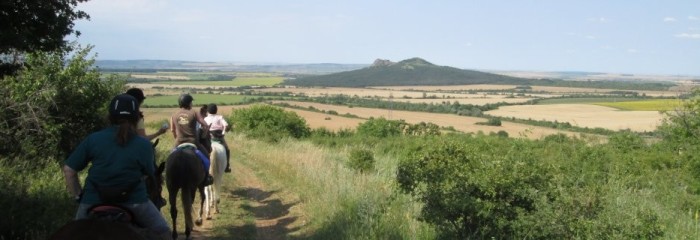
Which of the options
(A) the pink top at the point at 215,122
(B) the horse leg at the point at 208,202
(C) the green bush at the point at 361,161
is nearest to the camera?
(B) the horse leg at the point at 208,202

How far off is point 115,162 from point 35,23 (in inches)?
122

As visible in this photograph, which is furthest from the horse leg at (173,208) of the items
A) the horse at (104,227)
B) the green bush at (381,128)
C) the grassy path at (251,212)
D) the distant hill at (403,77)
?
the distant hill at (403,77)

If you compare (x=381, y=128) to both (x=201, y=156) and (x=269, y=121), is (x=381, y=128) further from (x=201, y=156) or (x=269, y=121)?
(x=201, y=156)

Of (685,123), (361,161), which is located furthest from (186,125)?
(685,123)

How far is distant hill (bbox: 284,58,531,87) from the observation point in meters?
152

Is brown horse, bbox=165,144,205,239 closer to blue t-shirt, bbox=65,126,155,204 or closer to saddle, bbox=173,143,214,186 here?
saddle, bbox=173,143,214,186

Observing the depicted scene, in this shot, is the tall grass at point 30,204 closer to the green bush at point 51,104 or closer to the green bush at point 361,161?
the green bush at point 51,104

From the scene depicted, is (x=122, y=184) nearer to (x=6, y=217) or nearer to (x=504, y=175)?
(x=6, y=217)

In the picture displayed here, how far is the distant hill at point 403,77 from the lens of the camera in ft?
500

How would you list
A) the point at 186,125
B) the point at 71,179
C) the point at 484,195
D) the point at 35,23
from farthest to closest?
the point at 186,125 < the point at 484,195 < the point at 35,23 < the point at 71,179

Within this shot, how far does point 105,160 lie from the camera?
436 centimetres

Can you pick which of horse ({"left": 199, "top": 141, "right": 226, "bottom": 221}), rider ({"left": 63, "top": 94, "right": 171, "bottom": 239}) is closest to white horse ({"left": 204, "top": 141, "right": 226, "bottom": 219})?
horse ({"left": 199, "top": 141, "right": 226, "bottom": 221})

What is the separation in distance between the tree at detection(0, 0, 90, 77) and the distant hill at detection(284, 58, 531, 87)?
449ft

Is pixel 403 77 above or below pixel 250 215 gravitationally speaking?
above
